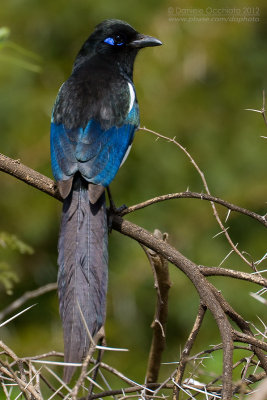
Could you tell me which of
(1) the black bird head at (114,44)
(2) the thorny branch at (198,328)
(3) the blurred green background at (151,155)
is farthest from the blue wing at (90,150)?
(3) the blurred green background at (151,155)

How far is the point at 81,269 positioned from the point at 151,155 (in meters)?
3.37

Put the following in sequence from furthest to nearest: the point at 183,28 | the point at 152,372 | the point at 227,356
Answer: the point at 183,28 → the point at 152,372 → the point at 227,356

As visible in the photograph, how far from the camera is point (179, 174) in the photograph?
578 cm

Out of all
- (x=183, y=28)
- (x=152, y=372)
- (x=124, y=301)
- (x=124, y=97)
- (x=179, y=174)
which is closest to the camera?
(x=152, y=372)

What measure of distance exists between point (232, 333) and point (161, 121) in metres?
3.98

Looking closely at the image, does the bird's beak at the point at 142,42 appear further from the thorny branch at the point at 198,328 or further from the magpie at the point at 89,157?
the thorny branch at the point at 198,328

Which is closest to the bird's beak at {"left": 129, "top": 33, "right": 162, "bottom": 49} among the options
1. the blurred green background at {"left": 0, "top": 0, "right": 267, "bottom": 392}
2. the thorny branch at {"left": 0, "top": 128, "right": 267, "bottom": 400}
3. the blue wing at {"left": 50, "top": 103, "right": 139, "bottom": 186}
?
the blue wing at {"left": 50, "top": 103, "right": 139, "bottom": 186}

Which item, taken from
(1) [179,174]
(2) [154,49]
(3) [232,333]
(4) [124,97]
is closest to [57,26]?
(2) [154,49]

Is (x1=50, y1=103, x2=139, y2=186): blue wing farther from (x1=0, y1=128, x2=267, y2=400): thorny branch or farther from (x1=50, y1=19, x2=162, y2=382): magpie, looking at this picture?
(x1=0, y1=128, x2=267, y2=400): thorny branch

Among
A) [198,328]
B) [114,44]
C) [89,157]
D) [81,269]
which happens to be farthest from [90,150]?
[198,328]

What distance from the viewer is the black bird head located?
380cm

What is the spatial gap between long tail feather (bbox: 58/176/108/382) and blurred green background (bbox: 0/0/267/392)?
2.11m

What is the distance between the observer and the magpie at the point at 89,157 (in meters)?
2.27

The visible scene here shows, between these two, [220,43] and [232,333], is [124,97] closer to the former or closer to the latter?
[232,333]
